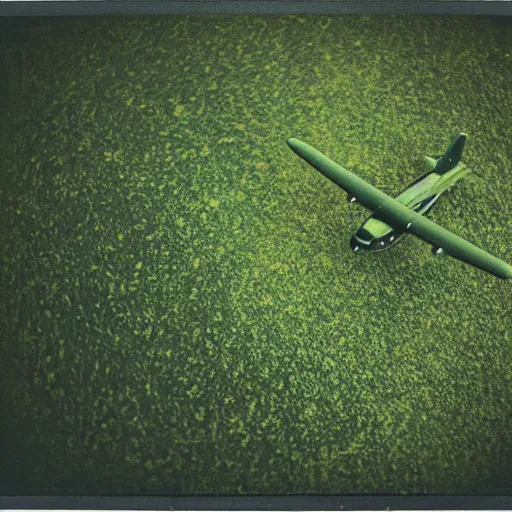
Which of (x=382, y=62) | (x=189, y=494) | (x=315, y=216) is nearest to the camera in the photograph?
(x=189, y=494)

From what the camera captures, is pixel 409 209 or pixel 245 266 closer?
pixel 409 209

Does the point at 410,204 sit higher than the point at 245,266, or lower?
higher

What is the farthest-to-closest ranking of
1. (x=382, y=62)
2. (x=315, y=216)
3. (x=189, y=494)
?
(x=382, y=62)
(x=315, y=216)
(x=189, y=494)

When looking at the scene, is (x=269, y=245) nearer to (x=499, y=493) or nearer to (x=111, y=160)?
(x=111, y=160)

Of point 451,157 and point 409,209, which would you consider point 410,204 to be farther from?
point 451,157

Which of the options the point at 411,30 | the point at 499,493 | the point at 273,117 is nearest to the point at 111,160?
the point at 273,117

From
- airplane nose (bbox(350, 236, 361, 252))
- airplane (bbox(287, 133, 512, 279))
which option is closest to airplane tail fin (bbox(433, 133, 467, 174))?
airplane (bbox(287, 133, 512, 279))

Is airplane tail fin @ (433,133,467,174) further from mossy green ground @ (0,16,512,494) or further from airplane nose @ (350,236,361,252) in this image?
airplane nose @ (350,236,361,252)

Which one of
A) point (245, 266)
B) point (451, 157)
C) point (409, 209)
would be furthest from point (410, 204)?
point (245, 266)
